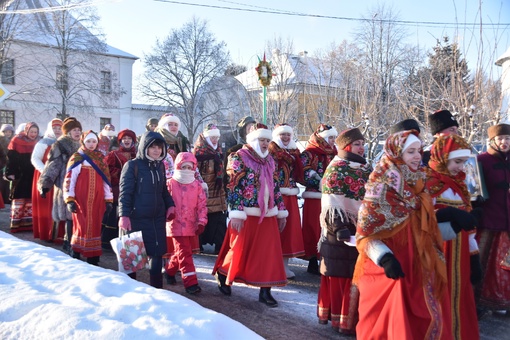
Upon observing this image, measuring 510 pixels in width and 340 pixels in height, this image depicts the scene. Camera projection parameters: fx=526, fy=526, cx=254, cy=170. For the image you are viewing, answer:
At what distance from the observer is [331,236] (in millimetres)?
4871

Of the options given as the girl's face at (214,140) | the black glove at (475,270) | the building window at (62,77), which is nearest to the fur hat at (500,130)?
the black glove at (475,270)

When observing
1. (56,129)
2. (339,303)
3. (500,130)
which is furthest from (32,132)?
(500,130)

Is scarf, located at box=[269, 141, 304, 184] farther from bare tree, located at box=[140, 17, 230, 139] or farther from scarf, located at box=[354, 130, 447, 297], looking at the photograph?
bare tree, located at box=[140, 17, 230, 139]

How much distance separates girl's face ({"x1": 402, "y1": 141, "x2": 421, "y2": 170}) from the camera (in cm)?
385

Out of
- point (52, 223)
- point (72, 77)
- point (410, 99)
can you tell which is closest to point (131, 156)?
point (52, 223)

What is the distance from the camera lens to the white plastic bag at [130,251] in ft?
17.8

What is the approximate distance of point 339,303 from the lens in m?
4.85

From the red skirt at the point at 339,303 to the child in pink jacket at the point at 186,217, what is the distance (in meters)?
1.74

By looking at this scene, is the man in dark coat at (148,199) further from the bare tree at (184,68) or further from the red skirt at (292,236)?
the bare tree at (184,68)

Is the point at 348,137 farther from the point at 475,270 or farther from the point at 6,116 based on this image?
the point at 6,116

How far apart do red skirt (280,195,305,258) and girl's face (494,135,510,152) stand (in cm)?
255

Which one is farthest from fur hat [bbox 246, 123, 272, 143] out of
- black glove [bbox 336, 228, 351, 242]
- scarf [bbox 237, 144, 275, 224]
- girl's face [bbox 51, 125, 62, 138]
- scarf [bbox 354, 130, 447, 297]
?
girl's face [bbox 51, 125, 62, 138]

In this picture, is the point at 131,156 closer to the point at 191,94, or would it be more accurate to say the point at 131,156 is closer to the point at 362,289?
the point at 362,289

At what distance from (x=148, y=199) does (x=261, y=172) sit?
1.27 metres
